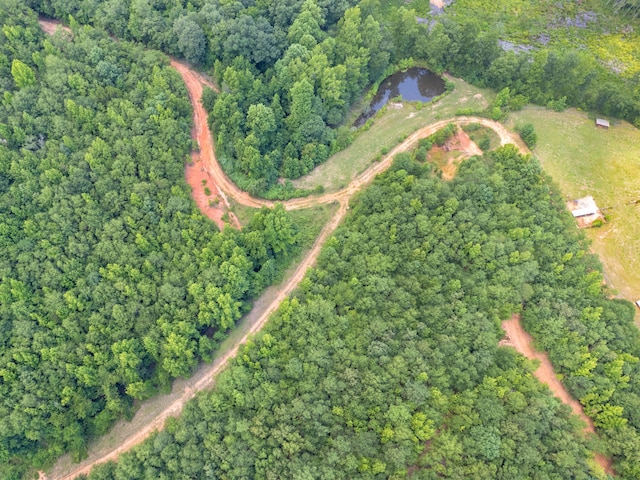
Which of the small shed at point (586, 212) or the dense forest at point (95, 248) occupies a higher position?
the dense forest at point (95, 248)

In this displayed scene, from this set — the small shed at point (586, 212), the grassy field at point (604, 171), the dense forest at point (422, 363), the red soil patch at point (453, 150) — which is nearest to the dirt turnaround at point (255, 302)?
the red soil patch at point (453, 150)

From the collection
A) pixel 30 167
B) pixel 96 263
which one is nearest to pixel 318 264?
pixel 96 263

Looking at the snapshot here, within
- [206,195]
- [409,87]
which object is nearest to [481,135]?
[409,87]

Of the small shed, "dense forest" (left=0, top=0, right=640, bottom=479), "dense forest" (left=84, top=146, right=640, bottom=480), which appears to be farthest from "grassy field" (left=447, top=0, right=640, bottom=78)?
"dense forest" (left=84, top=146, right=640, bottom=480)

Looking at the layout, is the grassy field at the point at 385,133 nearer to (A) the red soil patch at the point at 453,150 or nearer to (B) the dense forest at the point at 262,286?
(B) the dense forest at the point at 262,286

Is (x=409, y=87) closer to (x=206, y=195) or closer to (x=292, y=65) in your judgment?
(x=292, y=65)
